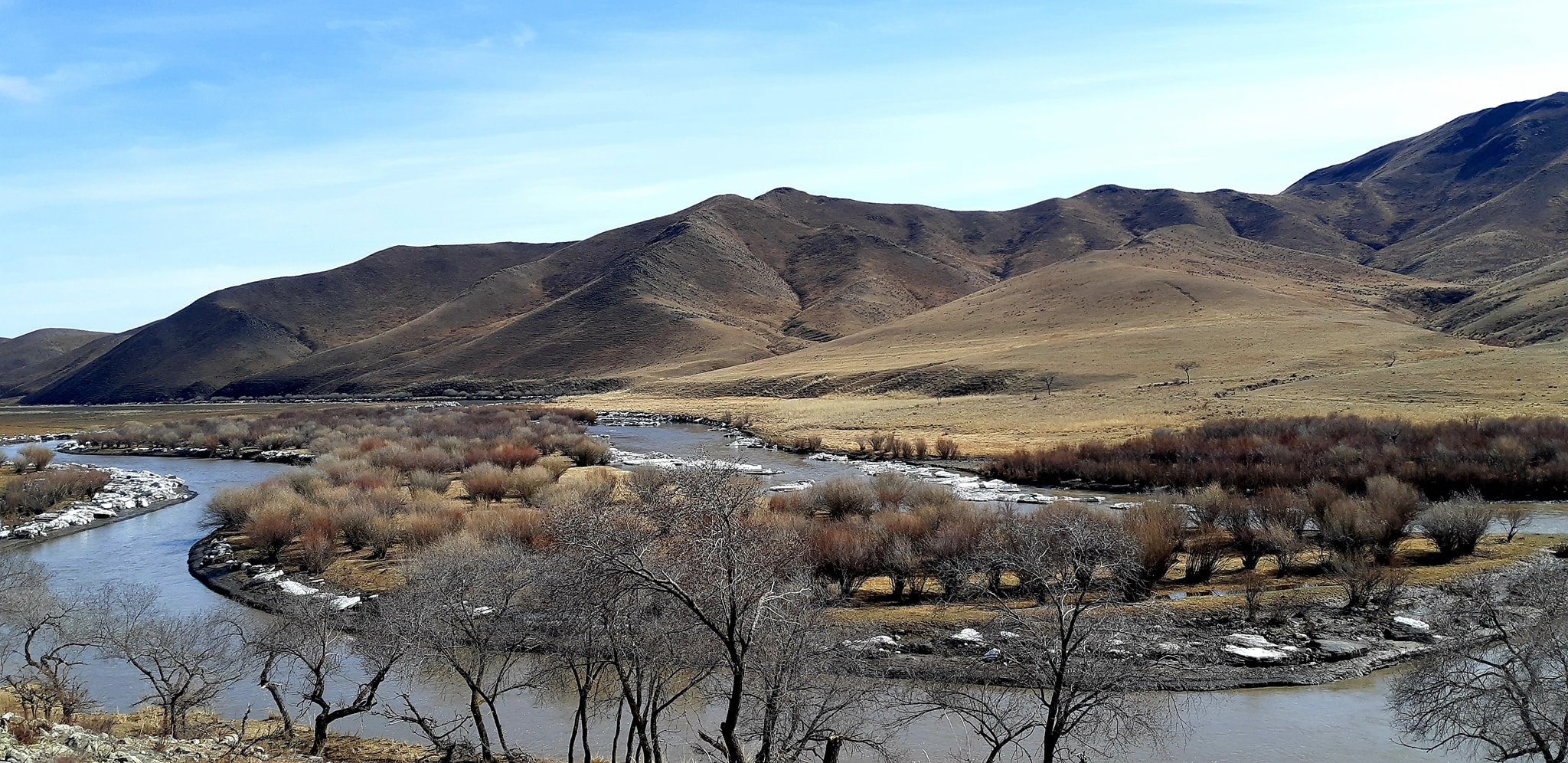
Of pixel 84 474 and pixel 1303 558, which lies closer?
pixel 1303 558

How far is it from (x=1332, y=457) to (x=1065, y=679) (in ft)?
97.0

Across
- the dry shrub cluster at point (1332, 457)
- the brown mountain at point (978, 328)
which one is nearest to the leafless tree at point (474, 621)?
the dry shrub cluster at point (1332, 457)

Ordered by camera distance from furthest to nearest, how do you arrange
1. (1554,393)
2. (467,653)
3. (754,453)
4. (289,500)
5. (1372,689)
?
(754,453), (1554,393), (289,500), (467,653), (1372,689)

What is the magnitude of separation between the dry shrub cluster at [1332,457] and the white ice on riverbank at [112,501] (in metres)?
39.3

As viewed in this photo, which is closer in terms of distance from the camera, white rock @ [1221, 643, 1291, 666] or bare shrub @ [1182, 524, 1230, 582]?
white rock @ [1221, 643, 1291, 666]

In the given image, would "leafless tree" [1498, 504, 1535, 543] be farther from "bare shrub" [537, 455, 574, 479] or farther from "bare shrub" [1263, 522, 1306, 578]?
"bare shrub" [537, 455, 574, 479]

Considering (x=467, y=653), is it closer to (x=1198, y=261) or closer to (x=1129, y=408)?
(x=1129, y=408)

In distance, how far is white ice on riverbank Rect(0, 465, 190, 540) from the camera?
35094mm

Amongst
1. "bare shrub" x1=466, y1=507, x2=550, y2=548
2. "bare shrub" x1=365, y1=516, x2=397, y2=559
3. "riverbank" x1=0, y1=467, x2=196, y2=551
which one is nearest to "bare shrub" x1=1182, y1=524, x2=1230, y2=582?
"bare shrub" x1=466, y1=507, x2=550, y2=548

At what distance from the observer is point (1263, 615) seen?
20.2 meters

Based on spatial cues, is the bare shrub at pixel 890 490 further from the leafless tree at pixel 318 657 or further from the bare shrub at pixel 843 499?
the leafless tree at pixel 318 657

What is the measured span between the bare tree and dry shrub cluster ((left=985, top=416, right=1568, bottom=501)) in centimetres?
2009

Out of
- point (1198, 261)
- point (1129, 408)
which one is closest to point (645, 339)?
point (1198, 261)

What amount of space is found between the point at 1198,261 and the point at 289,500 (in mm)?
147862
